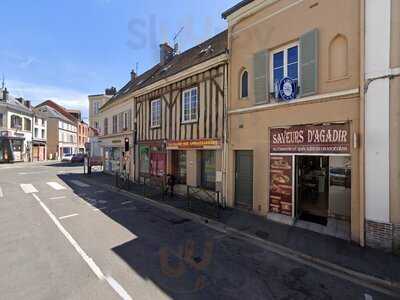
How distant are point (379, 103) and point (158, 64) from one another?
15802mm

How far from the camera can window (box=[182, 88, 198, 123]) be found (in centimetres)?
1112

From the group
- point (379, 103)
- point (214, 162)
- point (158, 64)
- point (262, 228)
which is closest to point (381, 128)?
point (379, 103)

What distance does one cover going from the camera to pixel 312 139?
6.98 meters

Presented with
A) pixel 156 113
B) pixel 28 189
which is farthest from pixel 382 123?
Result: pixel 28 189

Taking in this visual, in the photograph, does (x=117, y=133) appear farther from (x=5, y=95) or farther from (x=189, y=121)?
(x=5, y=95)

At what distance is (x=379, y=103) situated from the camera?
224 inches

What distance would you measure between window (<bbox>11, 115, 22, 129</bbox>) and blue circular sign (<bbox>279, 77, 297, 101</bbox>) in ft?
124

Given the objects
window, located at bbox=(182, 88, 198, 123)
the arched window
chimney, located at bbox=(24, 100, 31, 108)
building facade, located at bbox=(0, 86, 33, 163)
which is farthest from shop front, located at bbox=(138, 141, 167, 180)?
chimney, located at bbox=(24, 100, 31, 108)

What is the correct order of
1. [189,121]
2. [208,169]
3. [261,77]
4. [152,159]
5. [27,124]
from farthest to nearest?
[27,124], [152,159], [189,121], [208,169], [261,77]

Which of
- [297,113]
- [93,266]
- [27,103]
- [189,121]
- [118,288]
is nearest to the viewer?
[118,288]

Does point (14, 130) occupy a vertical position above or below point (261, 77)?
above

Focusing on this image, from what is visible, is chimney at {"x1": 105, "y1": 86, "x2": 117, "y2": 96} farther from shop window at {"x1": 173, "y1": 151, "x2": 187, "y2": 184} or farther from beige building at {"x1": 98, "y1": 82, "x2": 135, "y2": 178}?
shop window at {"x1": 173, "y1": 151, "x2": 187, "y2": 184}

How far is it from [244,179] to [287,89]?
3241 millimetres

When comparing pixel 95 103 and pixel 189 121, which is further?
pixel 95 103
